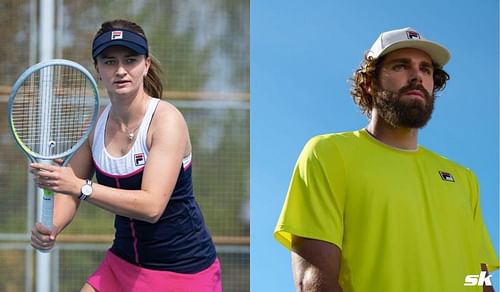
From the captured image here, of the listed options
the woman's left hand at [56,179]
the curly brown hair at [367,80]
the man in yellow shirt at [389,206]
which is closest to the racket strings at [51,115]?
the woman's left hand at [56,179]

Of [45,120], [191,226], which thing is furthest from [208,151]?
[191,226]

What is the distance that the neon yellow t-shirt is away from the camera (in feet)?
6.39

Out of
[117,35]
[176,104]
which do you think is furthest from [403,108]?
[176,104]

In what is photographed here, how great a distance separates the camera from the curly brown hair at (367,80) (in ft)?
7.23

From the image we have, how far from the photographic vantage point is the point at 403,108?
2086mm

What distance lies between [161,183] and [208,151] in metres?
2.08

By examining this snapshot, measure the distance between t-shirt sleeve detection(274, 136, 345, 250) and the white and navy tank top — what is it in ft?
1.75

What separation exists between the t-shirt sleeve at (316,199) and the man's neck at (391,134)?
0.16 metres

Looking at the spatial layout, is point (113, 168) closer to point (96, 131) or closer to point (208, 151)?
point (96, 131)

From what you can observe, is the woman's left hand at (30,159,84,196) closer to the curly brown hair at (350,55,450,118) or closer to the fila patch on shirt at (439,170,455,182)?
the curly brown hair at (350,55,450,118)

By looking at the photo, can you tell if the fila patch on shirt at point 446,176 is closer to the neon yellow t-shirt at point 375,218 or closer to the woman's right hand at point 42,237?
the neon yellow t-shirt at point 375,218

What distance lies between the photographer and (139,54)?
2562 mm

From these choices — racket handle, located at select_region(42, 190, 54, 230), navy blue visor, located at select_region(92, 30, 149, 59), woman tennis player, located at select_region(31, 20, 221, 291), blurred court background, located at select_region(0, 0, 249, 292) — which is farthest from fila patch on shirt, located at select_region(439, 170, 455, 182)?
blurred court background, located at select_region(0, 0, 249, 292)

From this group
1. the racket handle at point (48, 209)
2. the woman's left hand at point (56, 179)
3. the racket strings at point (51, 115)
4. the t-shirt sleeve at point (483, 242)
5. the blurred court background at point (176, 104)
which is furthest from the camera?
the blurred court background at point (176, 104)
